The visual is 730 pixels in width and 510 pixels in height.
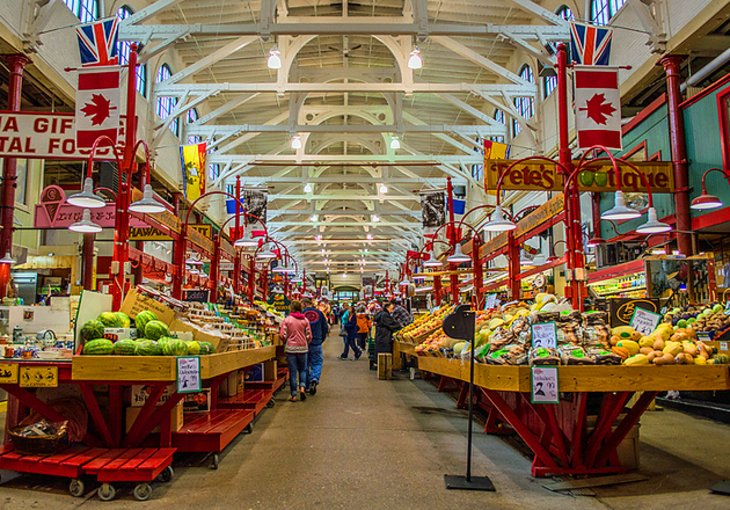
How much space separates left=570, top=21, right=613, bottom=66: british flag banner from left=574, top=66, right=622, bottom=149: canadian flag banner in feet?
6.44

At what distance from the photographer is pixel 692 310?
8.46 m

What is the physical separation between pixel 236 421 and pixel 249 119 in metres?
21.6

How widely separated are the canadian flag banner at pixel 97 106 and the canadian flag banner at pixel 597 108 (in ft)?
20.0

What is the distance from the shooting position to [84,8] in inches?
565

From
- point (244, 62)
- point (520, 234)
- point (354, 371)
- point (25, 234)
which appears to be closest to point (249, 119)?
point (244, 62)

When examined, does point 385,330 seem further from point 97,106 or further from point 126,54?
point 126,54

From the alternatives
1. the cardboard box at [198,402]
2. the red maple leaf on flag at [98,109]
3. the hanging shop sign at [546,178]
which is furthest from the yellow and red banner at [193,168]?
the cardboard box at [198,402]

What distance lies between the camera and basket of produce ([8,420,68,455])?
4.54 metres

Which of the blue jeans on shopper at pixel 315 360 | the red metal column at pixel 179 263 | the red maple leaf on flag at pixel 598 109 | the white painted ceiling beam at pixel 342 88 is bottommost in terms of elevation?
the blue jeans on shopper at pixel 315 360

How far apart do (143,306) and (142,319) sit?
0.30m

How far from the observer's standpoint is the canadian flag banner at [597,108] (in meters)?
8.02

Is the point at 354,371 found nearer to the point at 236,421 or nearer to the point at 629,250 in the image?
the point at 629,250

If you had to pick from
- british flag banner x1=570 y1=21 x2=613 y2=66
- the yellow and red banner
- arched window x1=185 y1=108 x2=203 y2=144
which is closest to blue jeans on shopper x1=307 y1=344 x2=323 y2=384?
british flag banner x1=570 y1=21 x2=613 y2=66

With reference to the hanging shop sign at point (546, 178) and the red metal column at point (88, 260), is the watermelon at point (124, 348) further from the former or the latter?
the red metal column at point (88, 260)
